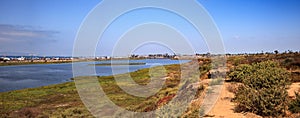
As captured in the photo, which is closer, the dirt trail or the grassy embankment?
the dirt trail

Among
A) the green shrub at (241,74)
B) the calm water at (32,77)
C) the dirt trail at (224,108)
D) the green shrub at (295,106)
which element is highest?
the green shrub at (241,74)

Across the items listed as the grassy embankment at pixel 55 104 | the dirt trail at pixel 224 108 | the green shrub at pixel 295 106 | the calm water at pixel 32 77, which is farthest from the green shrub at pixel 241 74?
the calm water at pixel 32 77

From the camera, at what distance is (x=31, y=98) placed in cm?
2398

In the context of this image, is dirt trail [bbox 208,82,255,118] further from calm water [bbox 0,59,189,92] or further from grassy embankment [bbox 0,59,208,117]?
calm water [bbox 0,59,189,92]

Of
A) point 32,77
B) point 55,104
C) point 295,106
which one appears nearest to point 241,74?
point 295,106

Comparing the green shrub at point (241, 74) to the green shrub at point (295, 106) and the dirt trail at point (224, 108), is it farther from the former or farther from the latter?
the green shrub at point (295, 106)

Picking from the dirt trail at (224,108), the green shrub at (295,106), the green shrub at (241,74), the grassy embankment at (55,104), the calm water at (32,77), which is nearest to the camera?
the green shrub at (295,106)

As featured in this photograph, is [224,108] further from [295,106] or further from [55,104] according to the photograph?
[55,104]

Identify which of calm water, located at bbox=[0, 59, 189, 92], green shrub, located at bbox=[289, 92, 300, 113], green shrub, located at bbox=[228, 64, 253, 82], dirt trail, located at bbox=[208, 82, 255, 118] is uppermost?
green shrub, located at bbox=[228, 64, 253, 82]

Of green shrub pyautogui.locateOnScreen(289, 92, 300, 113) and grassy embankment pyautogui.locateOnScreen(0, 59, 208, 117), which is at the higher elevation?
green shrub pyautogui.locateOnScreen(289, 92, 300, 113)

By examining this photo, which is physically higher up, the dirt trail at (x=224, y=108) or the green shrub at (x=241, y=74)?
the green shrub at (x=241, y=74)

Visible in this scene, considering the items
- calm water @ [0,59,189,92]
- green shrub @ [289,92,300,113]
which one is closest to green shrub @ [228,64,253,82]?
green shrub @ [289,92,300,113]

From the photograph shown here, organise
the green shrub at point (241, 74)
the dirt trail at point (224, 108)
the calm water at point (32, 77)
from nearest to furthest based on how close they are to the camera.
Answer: the dirt trail at point (224, 108) < the green shrub at point (241, 74) < the calm water at point (32, 77)

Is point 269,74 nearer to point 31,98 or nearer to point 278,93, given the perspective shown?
point 278,93
